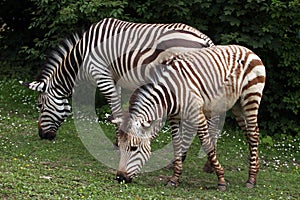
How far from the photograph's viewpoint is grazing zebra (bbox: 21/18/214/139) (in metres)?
Result: 9.54

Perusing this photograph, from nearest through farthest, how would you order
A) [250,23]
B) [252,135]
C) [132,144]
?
1. [132,144]
2. [252,135]
3. [250,23]

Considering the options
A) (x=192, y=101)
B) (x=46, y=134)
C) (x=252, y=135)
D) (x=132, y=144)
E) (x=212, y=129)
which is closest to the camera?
(x=132, y=144)

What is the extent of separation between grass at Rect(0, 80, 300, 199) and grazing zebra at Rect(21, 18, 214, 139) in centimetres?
67

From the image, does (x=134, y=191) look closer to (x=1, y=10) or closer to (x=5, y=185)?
(x=5, y=185)

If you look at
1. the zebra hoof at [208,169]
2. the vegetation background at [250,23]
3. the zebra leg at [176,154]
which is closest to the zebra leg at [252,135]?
the zebra hoof at [208,169]

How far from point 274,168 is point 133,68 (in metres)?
3.00

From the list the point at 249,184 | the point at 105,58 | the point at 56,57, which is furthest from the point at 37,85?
the point at 249,184

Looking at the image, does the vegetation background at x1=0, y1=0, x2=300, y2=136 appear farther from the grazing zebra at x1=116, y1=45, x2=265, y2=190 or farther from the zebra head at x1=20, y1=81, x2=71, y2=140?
the grazing zebra at x1=116, y1=45, x2=265, y2=190

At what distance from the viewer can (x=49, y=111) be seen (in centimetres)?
1020

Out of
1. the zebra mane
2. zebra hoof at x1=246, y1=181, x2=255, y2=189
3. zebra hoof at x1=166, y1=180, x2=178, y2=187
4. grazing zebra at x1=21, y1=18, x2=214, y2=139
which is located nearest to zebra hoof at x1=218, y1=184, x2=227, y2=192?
zebra hoof at x1=246, y1=181, x2=255, y2=189

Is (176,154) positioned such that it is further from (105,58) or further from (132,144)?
(105,58)

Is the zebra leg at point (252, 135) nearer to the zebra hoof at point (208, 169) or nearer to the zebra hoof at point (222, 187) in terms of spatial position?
the zebra hoof at point (222, 187)

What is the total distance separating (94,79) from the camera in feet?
32.4

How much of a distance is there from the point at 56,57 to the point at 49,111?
96 cm
